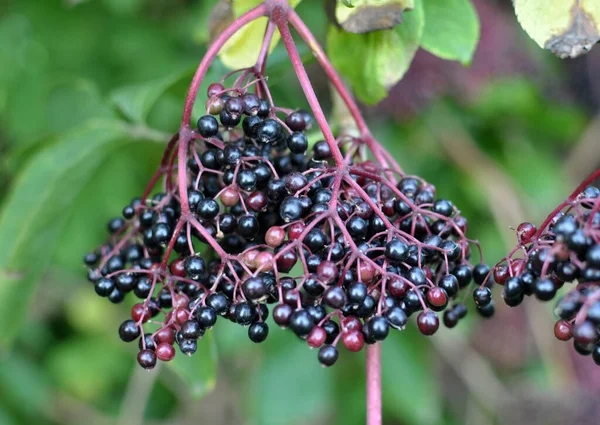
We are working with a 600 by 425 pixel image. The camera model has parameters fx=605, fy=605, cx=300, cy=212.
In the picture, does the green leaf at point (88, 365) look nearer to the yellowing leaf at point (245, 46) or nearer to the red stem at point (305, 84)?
the yellowing leaf at point (245, 46)

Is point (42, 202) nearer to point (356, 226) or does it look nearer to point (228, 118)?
point (228, 118)

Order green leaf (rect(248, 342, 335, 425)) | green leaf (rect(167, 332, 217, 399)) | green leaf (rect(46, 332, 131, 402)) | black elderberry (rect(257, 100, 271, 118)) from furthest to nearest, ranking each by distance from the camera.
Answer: green leaf (rect(46, 332, 131, 402)), green leaf (rect(248, 342, 335, 425)), green leaf (rect(167, 332, 217, 399)), black elderberry (rect(257, 100, 271, 118))

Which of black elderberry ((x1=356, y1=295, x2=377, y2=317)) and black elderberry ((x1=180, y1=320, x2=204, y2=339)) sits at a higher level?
black elderberry ((x1=356, y1=295, x2=377, y2=317))

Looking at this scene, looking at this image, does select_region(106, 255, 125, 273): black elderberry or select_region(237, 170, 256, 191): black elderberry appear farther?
select_region(106, 255, 125, 273): black elderberry

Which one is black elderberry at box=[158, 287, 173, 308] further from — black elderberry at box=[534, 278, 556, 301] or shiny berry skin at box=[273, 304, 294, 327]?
black elderberry at box=[534, 278, 556, 301]

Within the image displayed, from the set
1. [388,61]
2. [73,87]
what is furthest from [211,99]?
[73,87]

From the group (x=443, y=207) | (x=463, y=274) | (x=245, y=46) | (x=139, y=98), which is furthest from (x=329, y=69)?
(x=139, y=98)

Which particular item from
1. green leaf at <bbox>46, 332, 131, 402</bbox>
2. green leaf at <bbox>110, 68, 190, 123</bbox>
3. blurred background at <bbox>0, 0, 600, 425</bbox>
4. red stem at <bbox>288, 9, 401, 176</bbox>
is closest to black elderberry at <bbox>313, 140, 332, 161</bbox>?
red stem at <bbox>288, 9, 401, 176</bbox>
